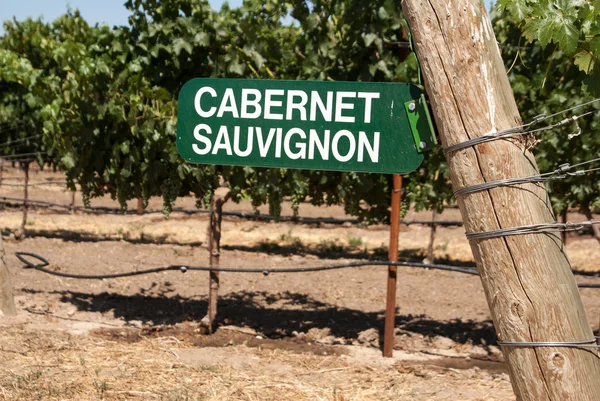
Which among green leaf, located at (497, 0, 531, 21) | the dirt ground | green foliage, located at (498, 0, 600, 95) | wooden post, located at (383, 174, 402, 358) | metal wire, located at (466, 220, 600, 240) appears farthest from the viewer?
wooden post, located at (383, 174, 402, 358)

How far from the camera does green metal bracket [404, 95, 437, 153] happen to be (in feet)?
7.15

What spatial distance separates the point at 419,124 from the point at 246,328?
4495mm

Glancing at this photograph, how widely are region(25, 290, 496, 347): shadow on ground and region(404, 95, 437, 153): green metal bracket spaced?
4.22 meters

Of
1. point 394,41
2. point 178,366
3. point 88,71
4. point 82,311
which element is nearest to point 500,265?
point 178,366

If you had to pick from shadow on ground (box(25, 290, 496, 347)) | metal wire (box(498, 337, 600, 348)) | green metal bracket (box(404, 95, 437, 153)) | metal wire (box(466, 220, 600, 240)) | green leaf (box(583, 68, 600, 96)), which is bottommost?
shadow on ground (box(25, 290, 496, 347))

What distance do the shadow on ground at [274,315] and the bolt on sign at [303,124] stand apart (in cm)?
411

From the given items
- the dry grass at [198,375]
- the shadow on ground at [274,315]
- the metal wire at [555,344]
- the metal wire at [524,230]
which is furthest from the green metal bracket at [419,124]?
the shadow on ground at [274,315]

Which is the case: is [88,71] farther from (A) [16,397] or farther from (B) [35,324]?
(A) [16,397]

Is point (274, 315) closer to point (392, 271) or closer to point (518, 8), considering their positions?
point (392, 271)

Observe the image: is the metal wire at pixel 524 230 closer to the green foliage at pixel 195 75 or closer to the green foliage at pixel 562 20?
the green foliage at pixel 562 20

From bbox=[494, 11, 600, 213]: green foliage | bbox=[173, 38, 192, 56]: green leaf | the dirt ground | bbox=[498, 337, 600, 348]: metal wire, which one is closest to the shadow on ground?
the dirt ground

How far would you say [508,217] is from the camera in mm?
1972

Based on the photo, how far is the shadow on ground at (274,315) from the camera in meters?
6.43

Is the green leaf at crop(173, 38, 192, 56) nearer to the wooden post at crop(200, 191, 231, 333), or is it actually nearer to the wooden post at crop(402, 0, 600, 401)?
the wooden post at crop(200, 191, 231, 333)
